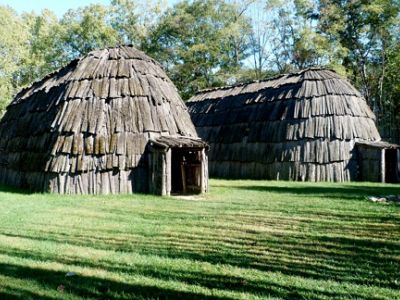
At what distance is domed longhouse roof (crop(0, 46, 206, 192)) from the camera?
19031mm

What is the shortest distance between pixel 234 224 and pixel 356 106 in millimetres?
20009

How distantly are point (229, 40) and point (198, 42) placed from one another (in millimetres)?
3975

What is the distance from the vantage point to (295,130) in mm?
27672

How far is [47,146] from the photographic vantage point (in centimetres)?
1994

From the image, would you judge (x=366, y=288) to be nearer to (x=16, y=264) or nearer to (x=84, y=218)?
(x=16, y=264)

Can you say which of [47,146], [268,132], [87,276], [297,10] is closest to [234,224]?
[87,276]

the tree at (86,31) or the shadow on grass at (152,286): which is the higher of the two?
the tree at (86,31)

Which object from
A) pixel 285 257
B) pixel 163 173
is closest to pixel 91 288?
pixel 285 257

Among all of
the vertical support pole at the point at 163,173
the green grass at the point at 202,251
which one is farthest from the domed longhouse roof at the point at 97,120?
the green grass at the point at 202,251

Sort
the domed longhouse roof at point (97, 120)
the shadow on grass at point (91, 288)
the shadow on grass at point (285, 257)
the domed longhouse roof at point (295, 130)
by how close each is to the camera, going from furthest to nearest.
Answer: the domed longhouse roof at point (295, 130) → the domed longhouse roof at point (97, 120) → the shadow on grass at point (285, 257) → the shadow on grass at point (91, 288)

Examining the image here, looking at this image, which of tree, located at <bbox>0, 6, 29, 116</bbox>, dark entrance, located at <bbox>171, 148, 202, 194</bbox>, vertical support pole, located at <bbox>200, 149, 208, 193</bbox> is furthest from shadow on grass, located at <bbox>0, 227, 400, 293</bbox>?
tree, located at <bbox>0, 6, 29, 116</bbox>

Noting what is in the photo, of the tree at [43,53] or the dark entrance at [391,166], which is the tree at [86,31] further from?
the dark entrance at [391,166]

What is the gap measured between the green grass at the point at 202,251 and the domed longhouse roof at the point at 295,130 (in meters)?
12.3

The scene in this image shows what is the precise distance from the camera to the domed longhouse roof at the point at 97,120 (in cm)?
1903
